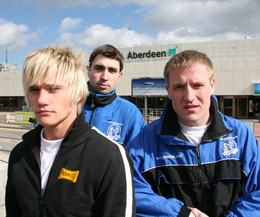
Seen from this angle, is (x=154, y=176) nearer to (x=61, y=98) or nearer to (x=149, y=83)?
(x=61, y=98)

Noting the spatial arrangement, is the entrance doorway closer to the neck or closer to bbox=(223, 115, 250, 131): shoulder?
bbox=(223, 115, 250, 131): shoulder

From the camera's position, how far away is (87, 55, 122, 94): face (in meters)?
2.68

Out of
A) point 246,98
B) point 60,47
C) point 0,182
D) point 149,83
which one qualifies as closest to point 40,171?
point 60,47

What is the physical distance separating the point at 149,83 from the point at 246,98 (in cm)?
1334

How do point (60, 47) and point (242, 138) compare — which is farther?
point (242, 138)

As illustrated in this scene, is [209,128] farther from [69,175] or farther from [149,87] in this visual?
[149,87]

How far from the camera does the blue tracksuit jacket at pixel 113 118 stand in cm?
258

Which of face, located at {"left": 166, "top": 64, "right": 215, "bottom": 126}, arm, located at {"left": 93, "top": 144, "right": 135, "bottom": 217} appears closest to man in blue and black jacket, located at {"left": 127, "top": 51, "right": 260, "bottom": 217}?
face, located at {"left": 166, "top": 64, "right": 215, "bottom": 126}

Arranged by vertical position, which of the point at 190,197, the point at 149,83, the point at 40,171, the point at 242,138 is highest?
the point at 149,83

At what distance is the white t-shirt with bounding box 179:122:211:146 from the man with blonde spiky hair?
679mm

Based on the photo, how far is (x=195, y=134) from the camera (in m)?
1.91

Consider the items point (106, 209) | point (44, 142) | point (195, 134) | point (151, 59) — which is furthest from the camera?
point (151, 59)

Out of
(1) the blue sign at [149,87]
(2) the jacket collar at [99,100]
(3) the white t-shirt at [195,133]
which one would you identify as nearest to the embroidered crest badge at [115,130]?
(2) the jacket collar at [99,100]

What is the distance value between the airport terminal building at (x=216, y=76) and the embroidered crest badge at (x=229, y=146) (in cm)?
2056
